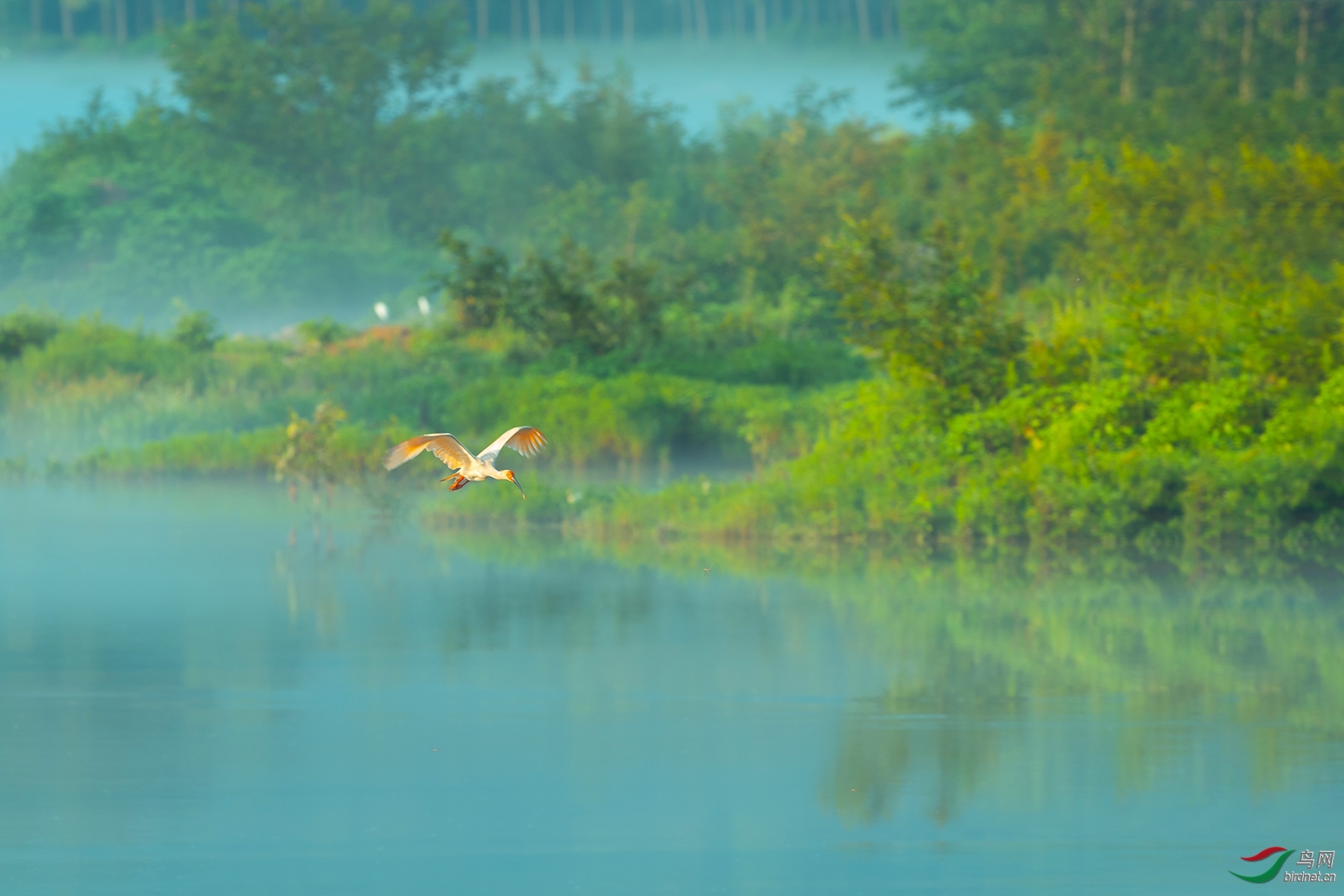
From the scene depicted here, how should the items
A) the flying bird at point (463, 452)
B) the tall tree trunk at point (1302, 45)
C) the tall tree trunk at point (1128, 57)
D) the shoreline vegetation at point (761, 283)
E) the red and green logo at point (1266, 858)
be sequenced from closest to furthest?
the red and green logo at point (1266, 858), the flying bird at point (463, 452), the shoreline vegetation at point (761, 283), the tall tree trunk at point (1302, 45), the tall tree trunk at point (1128, 57)

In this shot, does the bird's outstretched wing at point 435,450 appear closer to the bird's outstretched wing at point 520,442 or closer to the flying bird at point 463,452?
the flying bird at point 463,452

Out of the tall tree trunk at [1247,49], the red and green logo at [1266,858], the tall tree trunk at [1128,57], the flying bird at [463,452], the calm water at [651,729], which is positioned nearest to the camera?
the red and green logo at [1266,858]

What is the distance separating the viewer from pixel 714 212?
1970 inches

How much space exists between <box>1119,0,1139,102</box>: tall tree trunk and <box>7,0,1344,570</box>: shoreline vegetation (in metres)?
0.22

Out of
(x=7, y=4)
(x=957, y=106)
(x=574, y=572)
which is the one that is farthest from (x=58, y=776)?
(x=7, y=4)

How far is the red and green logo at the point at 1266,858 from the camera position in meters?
7.30

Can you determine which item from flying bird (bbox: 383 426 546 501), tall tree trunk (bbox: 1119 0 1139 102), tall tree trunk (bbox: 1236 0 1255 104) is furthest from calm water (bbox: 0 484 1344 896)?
tall tree trunk (bbox: 1236 0 1255 104)

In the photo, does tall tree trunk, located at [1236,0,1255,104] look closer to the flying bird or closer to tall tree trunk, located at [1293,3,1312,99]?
tall tree trunk, located at [1293,3,1312,99]

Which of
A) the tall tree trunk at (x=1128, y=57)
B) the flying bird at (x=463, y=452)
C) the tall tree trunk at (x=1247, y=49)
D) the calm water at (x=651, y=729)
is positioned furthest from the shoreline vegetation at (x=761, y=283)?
the flying bird at (x=463, y=452)

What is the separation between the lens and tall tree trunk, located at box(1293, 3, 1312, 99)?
131ft

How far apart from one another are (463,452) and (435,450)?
0.15 m

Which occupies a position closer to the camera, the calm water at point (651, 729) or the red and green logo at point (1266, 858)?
the red and green logo at point (1266, 858)

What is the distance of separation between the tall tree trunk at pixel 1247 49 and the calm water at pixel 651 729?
28.1 meters

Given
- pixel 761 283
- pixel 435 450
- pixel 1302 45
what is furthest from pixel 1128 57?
pixel 435 450
